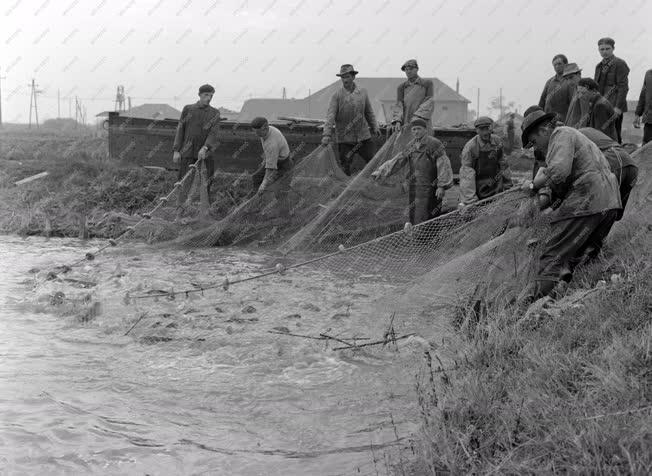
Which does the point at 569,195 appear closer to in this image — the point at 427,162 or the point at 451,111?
the point at 427,162

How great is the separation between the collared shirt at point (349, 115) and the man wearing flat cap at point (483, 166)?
7.56 feet

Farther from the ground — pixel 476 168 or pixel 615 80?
pixel 615 80

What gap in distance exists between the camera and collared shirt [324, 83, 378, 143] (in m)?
9.95

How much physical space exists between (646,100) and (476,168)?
3050 millimetres

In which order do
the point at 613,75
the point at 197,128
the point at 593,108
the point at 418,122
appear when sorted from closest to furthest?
the point at 593,108, the point at 418,122, the point at 613,75, the point at 197,128

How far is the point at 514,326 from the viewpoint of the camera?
187 inches

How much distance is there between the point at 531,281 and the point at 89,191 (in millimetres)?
8881

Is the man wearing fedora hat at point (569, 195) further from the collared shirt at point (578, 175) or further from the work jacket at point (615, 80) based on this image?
the work jacket at point (615, 80)

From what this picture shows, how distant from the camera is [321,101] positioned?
5209 cm

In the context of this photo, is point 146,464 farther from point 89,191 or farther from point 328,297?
point 89,191

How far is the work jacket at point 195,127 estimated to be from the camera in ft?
34.0

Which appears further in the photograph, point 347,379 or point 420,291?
point 420,291

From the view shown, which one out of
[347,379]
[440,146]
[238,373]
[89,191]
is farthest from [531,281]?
[89,191]

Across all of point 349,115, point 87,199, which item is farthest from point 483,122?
point 87,199
